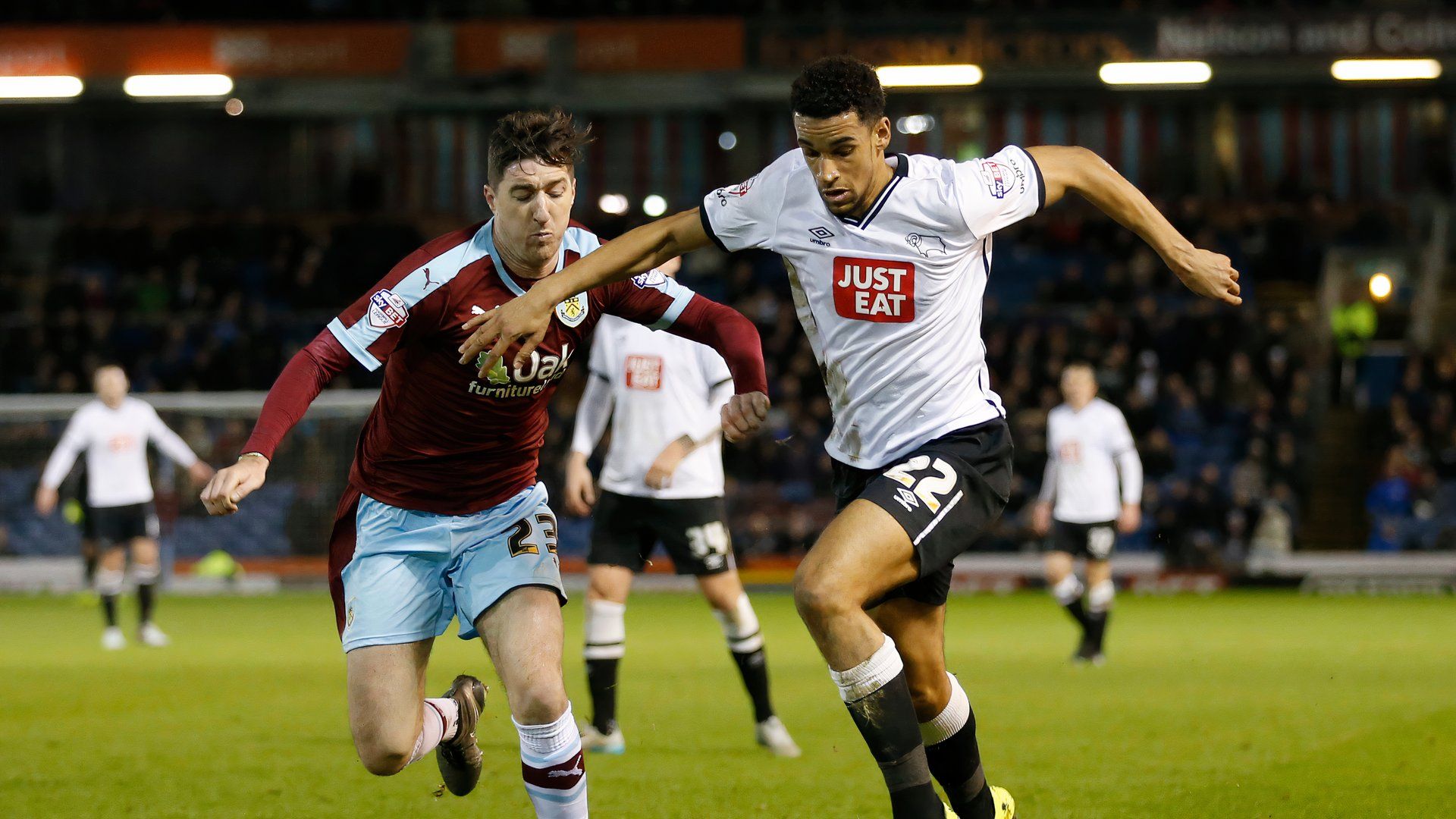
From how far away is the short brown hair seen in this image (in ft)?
16.9

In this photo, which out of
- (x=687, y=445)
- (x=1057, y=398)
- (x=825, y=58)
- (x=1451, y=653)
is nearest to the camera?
(x=825, y=58)

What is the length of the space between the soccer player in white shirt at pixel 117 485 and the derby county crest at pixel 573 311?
9.54 meters

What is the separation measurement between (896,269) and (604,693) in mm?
3910

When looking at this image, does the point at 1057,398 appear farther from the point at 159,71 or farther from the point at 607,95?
the point at 159,71

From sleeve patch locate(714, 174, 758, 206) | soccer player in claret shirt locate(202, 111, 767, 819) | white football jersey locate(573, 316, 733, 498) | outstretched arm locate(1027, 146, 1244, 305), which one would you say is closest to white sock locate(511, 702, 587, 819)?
soccer player in claret shirt locate(202, 111, 767, 819)

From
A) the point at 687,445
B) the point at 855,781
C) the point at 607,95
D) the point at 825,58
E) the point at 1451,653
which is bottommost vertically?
the point at 1451,653

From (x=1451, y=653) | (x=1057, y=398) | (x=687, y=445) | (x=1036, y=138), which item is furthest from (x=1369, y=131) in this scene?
(x=687, y=445)

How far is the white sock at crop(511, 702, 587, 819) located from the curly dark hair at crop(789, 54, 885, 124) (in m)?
2.01

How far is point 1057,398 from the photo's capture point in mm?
21688

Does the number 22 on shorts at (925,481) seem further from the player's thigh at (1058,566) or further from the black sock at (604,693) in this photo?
the player's thigh at (1058,566)

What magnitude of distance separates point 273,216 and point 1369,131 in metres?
21.2

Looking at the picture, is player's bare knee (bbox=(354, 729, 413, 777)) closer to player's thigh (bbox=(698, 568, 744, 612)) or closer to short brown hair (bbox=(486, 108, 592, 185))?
short brown hair (bbox=(486, 108, 592, 185))

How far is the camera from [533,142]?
5148 millimetres

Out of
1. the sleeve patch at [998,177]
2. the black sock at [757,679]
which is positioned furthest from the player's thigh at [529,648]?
the black sock at [757,679]
